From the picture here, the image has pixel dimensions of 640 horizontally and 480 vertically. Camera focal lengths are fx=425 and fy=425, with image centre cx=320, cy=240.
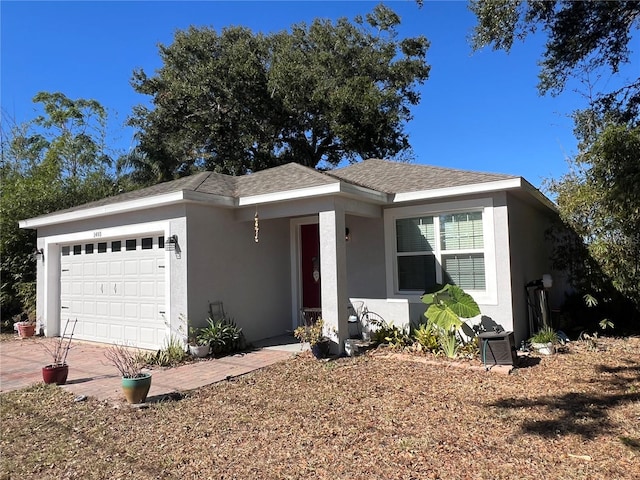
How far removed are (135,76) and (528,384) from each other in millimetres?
23027

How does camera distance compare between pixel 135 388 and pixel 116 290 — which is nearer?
pixel 135 388

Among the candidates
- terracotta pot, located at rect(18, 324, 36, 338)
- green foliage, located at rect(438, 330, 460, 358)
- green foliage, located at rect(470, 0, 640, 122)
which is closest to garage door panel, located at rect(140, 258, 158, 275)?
terracotta pot, located at rect(18, 324, 36, 338)

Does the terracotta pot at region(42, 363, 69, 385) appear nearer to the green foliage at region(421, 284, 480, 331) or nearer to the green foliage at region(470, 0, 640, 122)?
the green foliage at region(421, 284, 480, 331)

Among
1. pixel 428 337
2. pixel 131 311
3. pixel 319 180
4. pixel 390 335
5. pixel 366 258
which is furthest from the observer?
pixel 366 258

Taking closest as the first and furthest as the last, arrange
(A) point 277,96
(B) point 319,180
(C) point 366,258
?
(B) point 319,180 < (C) point 366,258 < (A) point 277,96

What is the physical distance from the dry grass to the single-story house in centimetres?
193

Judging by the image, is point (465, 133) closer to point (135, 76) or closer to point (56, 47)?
point (56, 47)

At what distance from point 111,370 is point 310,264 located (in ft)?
15.5

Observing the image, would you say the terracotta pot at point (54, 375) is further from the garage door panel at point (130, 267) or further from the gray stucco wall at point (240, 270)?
the garage door panel at point (130, 267)

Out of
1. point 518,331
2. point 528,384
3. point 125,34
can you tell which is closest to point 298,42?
point 125,34

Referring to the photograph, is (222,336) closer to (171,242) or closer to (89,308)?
(171,242)

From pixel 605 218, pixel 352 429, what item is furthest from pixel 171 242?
pixel 605 218

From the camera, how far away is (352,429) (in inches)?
170

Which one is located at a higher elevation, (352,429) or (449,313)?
(449,313)
